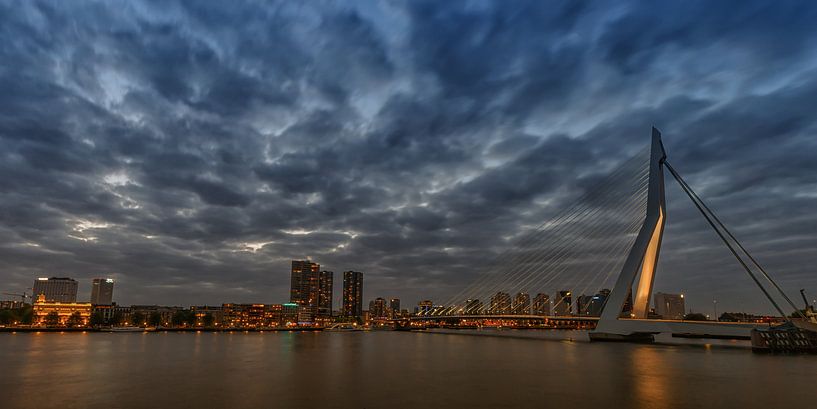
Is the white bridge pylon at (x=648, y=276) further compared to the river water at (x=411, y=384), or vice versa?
the white bridge pylon at (x=648, y=276)

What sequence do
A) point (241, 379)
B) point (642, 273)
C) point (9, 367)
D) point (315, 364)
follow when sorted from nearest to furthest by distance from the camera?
point (241, 379) < point (9, 367) < point (315, 364) < point (642, 273)

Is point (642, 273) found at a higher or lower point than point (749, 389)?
higher

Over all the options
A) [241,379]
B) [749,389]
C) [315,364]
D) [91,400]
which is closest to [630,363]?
[749,389]

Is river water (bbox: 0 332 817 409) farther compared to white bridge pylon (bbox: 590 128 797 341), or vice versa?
white bridge pylon (bbox: 590 128 797 341)

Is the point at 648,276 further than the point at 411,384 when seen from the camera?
Yes

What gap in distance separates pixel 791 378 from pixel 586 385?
46.3 feet

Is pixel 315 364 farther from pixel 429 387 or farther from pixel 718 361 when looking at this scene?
pixel 718 361

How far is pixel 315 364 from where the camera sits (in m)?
40.1

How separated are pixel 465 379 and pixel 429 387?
415 cm

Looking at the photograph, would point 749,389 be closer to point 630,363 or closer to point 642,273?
point 630,363

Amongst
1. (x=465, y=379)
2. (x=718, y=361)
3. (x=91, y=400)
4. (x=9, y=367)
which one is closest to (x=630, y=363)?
(x=718, y=361)

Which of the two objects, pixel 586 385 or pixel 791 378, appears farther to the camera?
pixel 791 378

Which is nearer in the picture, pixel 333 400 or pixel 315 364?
pixel 333 400

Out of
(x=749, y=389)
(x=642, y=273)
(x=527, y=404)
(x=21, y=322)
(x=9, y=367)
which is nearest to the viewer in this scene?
(x=527, y=404)
